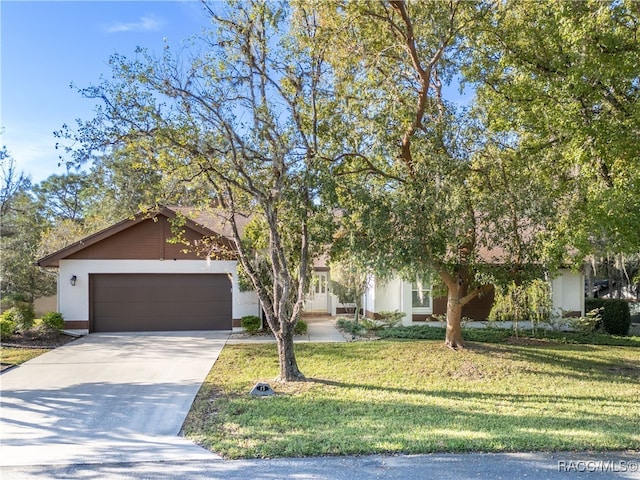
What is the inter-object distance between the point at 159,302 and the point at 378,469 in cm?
1200

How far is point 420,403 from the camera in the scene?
22.3ft

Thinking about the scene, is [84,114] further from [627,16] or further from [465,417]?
[627,16]

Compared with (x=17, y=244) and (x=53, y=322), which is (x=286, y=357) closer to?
(x=53, y=322)

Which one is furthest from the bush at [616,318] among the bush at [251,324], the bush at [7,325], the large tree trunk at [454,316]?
the bush at [7,325]

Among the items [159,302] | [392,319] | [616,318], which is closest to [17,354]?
[159,302]

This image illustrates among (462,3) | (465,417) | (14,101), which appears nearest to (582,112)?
(462,3)

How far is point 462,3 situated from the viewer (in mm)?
8141

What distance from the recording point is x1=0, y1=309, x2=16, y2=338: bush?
40.8 ft

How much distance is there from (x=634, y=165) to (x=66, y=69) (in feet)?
37.6

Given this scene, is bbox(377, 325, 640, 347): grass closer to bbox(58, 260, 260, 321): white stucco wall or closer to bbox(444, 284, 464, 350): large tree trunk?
bbox(444, 284, 464, 350): large tree trunk

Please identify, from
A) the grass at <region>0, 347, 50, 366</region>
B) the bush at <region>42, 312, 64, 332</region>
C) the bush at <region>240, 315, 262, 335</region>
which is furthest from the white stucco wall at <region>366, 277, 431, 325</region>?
the bush at <region>42, 312, 64, 332</region>

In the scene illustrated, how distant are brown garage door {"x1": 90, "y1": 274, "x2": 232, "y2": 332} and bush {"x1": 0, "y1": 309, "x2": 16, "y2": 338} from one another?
219 cm

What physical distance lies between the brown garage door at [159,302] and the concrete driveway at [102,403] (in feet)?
7.98

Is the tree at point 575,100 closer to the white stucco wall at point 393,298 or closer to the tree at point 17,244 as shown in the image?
the white stucco wall at point 393,298
